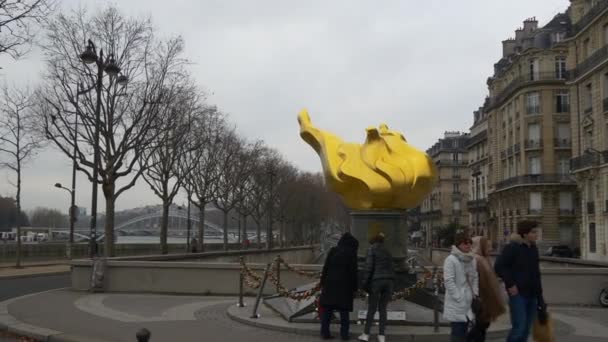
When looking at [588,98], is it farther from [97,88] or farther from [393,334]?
[393,334]

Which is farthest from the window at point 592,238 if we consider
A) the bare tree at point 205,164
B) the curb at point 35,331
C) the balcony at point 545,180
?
the curb at point 35,331

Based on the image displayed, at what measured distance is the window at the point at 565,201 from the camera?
56312mm

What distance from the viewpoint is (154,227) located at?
416ft

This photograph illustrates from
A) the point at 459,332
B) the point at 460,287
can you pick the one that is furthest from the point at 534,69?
the point at 459,332

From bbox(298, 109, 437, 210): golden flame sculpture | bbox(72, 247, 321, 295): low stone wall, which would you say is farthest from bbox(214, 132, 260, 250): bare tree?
bbox(298, 109, 437, 210): golden flame sculpture

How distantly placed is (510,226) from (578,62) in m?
21.4

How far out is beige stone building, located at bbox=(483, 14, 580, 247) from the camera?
185 ft

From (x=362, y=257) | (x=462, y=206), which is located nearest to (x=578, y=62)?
(x=362, y=257)

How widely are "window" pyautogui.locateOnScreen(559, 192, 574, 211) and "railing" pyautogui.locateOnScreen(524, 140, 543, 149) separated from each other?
4937 millimetres

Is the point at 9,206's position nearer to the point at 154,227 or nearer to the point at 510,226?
the point at 154,227

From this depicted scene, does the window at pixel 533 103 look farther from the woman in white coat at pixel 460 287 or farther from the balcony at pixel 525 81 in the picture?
the woman in white coat at pixel 460 287

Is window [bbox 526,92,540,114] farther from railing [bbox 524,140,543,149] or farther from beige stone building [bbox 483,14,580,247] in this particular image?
railing [bbox 524,140,543,149]

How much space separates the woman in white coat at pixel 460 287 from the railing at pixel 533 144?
178 ft

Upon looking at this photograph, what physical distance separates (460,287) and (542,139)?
2148 inches
